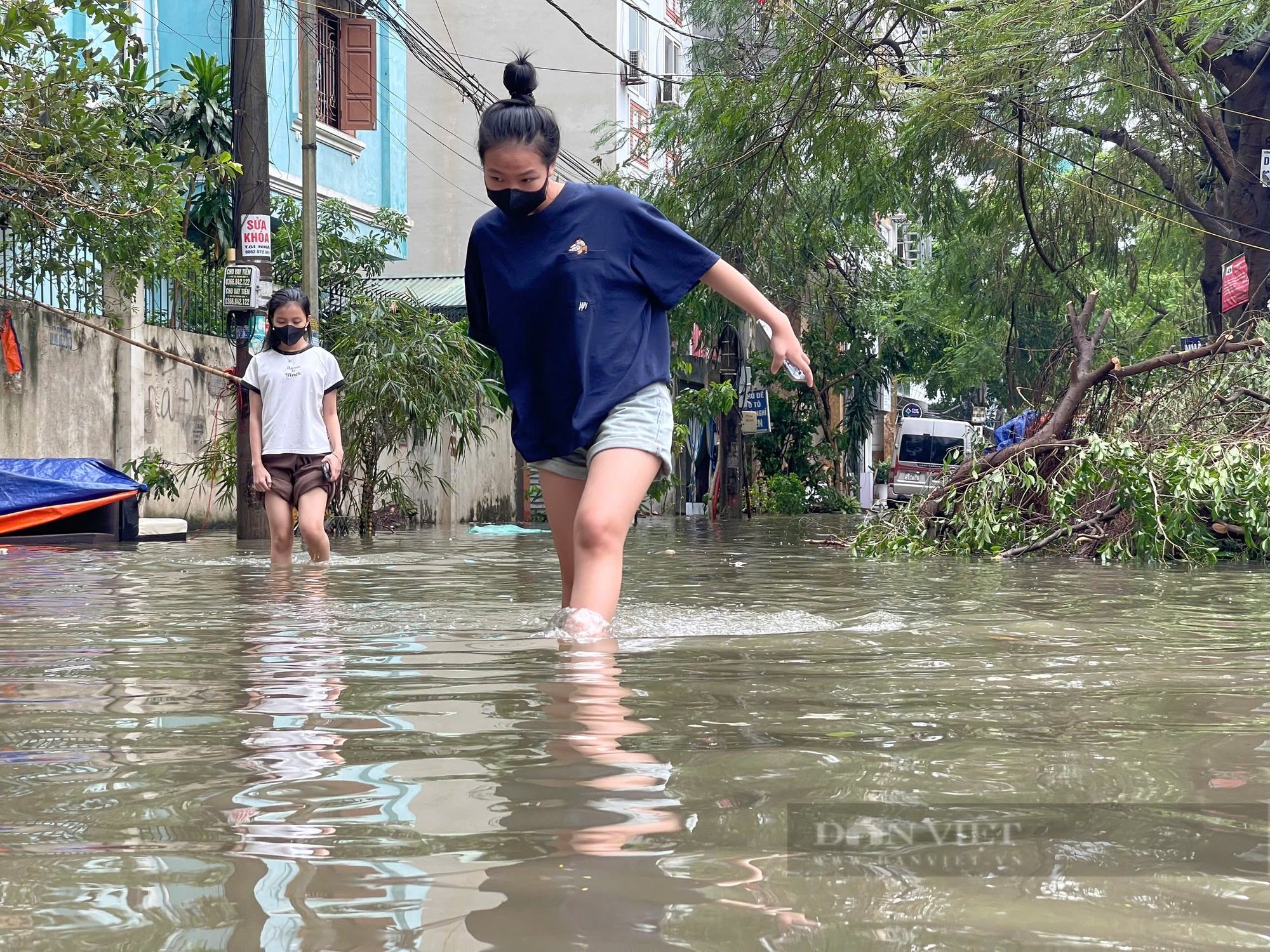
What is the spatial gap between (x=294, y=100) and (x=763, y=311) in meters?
17.8

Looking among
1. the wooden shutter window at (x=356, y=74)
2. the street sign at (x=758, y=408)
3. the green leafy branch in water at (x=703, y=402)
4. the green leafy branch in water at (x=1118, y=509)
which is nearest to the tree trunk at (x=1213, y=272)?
the green leafy branch in water at (x=1118, y=509)

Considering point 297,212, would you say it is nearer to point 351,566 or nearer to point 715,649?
point 351,566

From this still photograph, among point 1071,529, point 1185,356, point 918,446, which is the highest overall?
point 918,446

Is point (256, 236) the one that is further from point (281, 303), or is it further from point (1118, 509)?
point (1118, 509)

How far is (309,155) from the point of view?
15453 mm

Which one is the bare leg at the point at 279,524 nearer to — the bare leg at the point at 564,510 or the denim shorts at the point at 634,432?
the bare leg at the point at 564,510

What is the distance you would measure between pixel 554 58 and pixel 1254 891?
32931mm

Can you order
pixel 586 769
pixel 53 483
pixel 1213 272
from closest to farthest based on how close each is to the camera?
pixel 586 769, pixel 53 483, pixel 1213 272

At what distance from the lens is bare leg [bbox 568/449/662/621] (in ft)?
14.6

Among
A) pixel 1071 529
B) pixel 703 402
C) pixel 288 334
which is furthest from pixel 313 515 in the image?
pixel 703 402

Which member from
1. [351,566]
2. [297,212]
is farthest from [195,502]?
[351,566]

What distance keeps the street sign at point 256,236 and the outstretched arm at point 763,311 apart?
8.93 meters

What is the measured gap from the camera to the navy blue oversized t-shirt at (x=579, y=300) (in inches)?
186

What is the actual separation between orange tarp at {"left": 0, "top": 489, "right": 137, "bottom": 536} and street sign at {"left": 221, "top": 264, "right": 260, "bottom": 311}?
2023 millimetres
